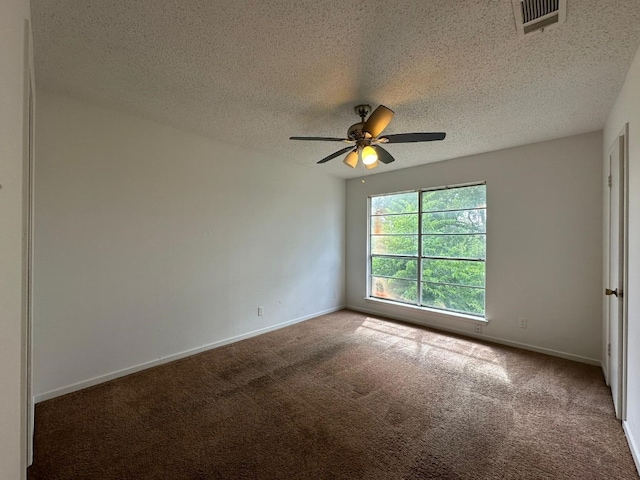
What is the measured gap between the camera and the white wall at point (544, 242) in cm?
305

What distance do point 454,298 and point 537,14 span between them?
339cm

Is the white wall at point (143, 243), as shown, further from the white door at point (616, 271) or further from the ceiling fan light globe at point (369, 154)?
the white door at point (616, 271)

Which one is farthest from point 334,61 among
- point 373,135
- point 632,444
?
point 632,444

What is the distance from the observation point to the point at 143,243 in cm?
284

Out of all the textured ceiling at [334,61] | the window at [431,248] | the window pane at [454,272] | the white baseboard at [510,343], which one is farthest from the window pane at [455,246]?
the textured ceiling at [334,61]

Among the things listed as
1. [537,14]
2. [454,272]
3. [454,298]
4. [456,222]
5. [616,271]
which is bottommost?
[454,298]

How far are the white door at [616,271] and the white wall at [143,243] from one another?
3.46m

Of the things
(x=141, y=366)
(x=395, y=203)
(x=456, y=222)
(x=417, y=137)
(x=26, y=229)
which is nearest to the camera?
(x=26, y=229)

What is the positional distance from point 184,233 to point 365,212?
3.04 meters

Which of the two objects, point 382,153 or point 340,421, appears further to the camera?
point 382,153

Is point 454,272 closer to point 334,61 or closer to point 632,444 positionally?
point 632,444

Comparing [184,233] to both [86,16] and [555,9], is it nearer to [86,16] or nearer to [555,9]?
[86,16]

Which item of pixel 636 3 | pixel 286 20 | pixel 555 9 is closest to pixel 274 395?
pixel 286 20

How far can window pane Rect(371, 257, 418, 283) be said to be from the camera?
4.55m
